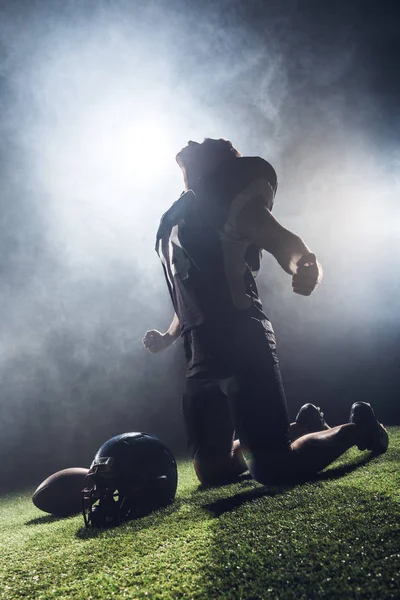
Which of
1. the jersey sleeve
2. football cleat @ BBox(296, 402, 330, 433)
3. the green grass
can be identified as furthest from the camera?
football cleat @ BBox(296, 402, 330, 433)

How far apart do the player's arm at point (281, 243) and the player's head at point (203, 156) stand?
1.41ft

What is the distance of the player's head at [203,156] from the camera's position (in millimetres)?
2232

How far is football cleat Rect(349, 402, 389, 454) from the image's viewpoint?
206 centimetres

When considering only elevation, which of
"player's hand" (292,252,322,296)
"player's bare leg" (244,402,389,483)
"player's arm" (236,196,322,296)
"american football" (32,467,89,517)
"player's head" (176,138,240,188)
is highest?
"player's head" (176,138,240,188)

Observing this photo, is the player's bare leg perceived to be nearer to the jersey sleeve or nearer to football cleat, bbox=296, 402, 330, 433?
football cleat, bbox=296, 402, 330, 433

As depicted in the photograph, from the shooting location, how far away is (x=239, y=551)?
40.9 inches

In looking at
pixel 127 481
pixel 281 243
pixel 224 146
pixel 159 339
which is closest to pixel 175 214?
pixel 224 146

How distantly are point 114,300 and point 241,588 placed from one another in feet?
19.8

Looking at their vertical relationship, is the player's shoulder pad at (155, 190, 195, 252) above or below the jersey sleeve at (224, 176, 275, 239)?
above

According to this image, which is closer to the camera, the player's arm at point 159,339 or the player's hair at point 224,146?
the player's hair at point 224,146

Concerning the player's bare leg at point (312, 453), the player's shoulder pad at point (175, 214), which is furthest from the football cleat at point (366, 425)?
the player's shoulder pad at point (175, 214)

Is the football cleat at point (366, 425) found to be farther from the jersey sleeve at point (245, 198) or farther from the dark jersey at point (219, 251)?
the jersey sleeve at point (245, 198)

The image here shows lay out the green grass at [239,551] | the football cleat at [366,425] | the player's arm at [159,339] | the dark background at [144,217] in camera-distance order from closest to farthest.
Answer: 1. the green grass at [239,551]
2. the football cleat at [366,425]
3. the player's arm at [159,339]
4. the dark background at [144,217]

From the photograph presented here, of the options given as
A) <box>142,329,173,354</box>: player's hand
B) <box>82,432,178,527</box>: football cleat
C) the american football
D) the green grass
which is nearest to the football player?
the green grass
